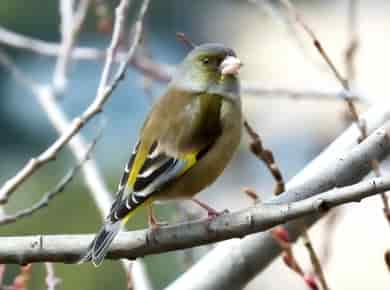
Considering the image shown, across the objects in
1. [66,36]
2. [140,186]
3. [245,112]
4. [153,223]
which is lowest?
[153,223]

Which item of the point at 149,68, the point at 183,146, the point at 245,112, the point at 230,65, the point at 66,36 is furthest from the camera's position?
the point at 245,112

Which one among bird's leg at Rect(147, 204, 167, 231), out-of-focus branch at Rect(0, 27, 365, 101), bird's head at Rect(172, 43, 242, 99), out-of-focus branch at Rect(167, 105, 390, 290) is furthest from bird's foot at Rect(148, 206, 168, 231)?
out-of-focus branch at Rect(0, 27, 365, 101)

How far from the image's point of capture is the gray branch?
1871mm

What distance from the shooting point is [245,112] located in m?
9.00

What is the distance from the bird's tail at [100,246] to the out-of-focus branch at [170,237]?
0.7 inches

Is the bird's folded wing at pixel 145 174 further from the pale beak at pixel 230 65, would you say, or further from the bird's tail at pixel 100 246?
the pale beak at pixel 230 65

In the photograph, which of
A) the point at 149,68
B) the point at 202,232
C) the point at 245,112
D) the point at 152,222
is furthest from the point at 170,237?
the point at 245,112

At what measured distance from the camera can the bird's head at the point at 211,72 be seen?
2.69 metres

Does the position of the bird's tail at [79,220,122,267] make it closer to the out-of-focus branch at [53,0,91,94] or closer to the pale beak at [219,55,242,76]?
the pale beak at [219,55,242,76]

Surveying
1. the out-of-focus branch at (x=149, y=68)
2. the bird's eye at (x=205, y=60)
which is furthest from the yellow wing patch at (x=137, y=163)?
the out-of-focus branch at (x=149, y=68)

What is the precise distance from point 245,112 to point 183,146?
6.56 metres

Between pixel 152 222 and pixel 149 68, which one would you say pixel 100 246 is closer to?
pixel 152 222

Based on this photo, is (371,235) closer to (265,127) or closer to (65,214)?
(65,214)

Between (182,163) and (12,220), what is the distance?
52 cm
